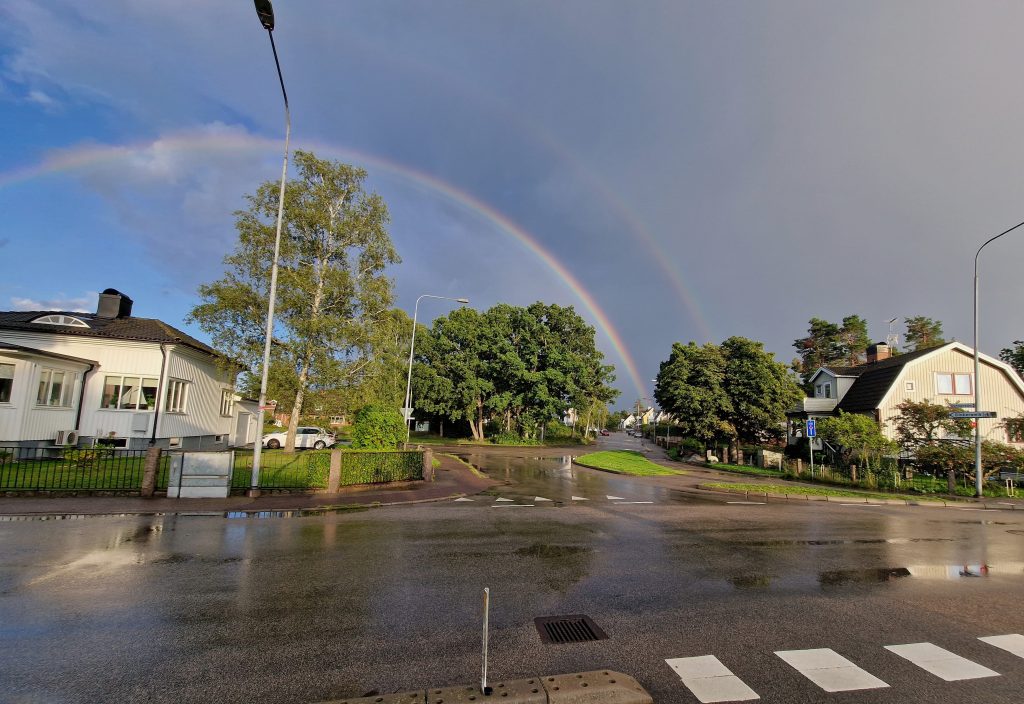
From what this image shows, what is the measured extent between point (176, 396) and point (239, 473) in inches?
460

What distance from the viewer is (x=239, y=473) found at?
1541cm

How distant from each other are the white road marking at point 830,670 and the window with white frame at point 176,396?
87.0 ft

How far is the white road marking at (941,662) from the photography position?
4.05 metres

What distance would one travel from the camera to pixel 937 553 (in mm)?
9047

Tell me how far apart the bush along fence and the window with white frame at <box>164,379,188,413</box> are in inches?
210

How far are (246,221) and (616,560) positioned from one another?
2176cm

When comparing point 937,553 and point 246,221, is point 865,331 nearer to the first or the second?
point 937,553

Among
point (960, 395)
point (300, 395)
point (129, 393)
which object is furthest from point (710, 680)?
point (960, 395)

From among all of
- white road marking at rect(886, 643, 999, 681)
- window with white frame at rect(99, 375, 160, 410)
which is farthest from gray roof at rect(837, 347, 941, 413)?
window with white frame at rect(99, 375, 160, 410)

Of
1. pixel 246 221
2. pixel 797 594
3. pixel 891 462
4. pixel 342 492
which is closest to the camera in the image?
pixel 797 594

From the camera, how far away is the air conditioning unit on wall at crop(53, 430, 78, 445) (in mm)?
19688

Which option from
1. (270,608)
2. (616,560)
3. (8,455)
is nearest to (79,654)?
(270,608)

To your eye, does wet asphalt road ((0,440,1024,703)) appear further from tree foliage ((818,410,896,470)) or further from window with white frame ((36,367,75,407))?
tree foliage ((818,410,896,470))

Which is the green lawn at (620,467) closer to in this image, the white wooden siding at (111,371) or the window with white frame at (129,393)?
the white wooden siding at (111,371)
